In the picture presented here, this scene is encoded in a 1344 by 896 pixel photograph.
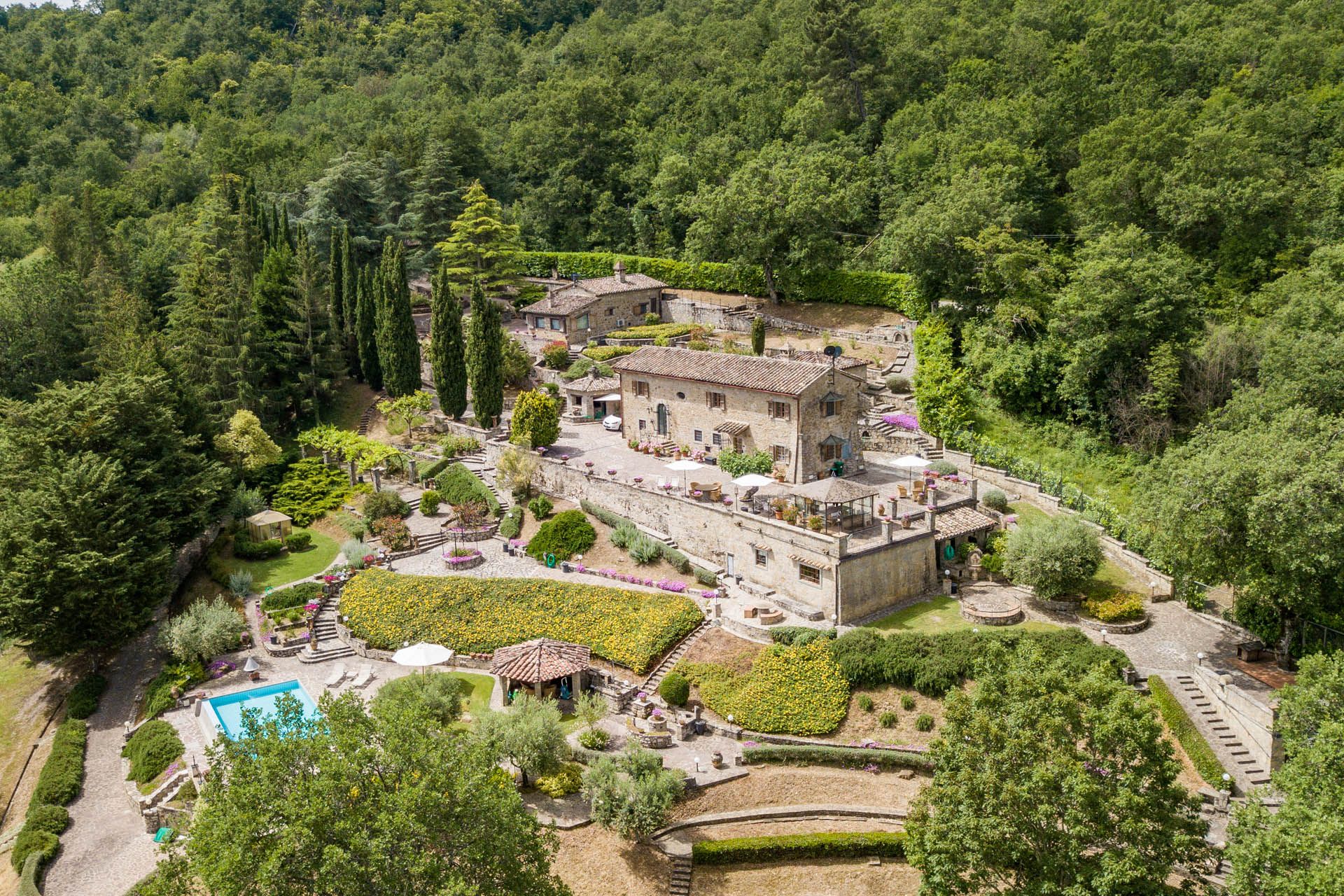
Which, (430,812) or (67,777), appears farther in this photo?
(67,777)

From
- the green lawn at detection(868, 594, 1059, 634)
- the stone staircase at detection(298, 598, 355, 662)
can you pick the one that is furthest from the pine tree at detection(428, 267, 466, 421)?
the green lawn at detection(868, 594, 1059, 634)

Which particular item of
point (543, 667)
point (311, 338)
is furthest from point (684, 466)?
point (311, 338)

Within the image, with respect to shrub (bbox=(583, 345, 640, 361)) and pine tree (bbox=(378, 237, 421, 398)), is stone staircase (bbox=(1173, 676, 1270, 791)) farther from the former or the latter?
pine tree (bbox=(378, 237, 421, 398))

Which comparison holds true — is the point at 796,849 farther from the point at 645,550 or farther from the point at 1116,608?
the point at 645,550

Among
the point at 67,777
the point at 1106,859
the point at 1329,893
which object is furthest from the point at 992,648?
the point at 67,777

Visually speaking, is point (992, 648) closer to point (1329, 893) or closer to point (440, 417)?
point (1329, 893)

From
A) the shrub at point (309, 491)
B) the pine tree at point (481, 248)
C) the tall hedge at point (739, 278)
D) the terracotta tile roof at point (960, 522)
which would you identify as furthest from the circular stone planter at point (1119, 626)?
the pine tree at point (481, 248)
